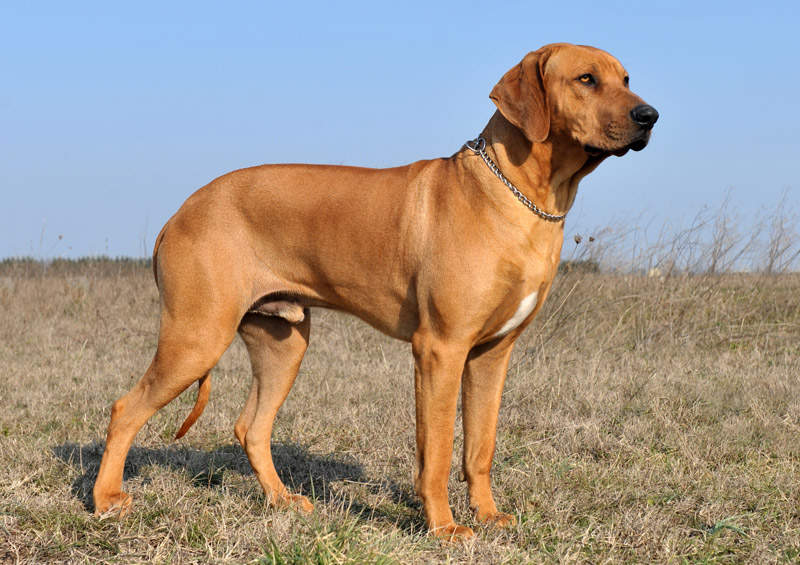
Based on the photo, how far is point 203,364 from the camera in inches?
144

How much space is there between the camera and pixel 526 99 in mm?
3170

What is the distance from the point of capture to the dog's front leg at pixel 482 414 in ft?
11.6

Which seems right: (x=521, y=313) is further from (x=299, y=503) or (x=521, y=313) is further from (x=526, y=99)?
(x=299, y=503)

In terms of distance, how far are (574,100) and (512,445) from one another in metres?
2.30

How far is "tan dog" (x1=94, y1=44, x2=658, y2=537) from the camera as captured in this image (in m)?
3.15

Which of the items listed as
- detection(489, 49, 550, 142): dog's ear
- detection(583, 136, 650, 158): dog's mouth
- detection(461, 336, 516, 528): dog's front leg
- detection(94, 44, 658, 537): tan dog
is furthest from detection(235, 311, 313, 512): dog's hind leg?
detection(583, 136, 650, 158): dog's mouth

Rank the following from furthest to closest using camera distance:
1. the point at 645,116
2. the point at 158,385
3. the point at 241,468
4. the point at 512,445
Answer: the point at 512,445, the point at 241,468, the point at 158,385, the point at 645,116

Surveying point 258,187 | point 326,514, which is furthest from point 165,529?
point 258,187

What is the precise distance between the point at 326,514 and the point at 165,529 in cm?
69

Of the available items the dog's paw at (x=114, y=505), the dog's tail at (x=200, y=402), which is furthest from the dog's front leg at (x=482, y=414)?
the dog's paw at (x=114, y=505)

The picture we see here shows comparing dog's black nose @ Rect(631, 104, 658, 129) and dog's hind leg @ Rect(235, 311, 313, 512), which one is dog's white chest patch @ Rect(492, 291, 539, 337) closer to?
dog's black nose @ Rect(631, 104, 658, 129)

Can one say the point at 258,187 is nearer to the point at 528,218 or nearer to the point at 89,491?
the point at 528,218

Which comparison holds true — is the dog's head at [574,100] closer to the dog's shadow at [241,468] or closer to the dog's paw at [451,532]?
the dog's paw at [451,532]

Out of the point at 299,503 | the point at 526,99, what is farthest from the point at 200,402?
the point at 526,99
